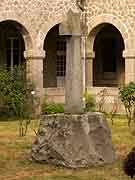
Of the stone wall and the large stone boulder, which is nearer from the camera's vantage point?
the large stone boulder

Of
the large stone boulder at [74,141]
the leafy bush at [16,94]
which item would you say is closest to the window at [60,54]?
the leafy bush at [16,94]

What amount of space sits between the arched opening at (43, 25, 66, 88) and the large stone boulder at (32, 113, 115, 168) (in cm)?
1256

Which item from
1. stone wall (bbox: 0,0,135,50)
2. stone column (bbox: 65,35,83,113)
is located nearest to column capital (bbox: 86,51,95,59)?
stone wall (bbox: 0,0,135,50)

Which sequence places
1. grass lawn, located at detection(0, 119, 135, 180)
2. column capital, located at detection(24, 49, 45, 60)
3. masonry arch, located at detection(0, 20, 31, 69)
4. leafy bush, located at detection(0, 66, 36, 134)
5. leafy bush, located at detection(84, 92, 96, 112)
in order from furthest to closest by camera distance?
1. masonry arch, located at detection(0, 20, 31, 69)
2. leafy bush, located at detection(84, 92, 96, 112)
3. column capital, located at detection(24, 49, 45, 60)
4. leafy bush, located at detection(0, 66, 36, 134)
5. grass lawn, located at detection(0, 119, 135, 180)

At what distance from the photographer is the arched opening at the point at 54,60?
22953mm

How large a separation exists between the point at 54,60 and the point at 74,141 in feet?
43.4

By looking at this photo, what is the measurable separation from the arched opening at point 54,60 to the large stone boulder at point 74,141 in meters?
12.6

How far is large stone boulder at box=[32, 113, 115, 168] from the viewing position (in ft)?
32.9

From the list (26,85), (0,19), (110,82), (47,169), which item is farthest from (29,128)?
(110,82)

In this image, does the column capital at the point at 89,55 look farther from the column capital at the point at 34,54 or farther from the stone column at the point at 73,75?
the stone column at the point at 73,75

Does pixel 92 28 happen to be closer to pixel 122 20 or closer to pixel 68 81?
pixel 122 20

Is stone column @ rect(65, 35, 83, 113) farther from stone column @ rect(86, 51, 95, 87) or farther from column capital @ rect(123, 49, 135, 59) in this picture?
stone column @ rect(86, 51, 95, 87)

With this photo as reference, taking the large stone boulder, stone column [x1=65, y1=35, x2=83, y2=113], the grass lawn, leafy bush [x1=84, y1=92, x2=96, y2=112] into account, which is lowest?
the grass lawn

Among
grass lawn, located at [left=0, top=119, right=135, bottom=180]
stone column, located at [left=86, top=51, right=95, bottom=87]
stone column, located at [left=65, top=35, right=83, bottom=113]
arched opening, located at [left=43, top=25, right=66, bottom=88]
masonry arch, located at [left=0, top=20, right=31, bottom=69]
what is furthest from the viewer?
arched opening, located at [left=43, top=25, right=66, bottom=88]
